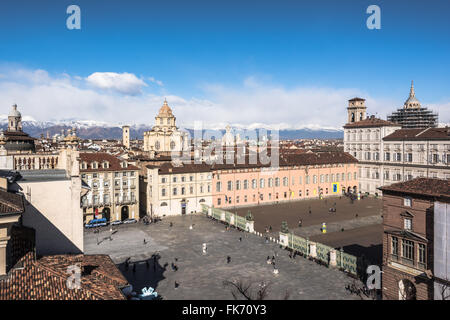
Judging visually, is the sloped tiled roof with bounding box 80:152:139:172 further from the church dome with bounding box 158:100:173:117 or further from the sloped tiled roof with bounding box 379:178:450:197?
the sloped tiled roof with bounding box 379:178:450:197

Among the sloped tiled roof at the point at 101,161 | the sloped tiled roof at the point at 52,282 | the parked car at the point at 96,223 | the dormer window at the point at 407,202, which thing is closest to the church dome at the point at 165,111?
the sloped tiled roof at the point at 101,161

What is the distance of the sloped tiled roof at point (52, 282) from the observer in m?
10.5

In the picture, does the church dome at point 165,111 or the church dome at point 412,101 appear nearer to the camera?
the church dome at point 165,111

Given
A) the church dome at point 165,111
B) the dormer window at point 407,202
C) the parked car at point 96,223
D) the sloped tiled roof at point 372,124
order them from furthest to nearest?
the church dome at point 165,111 < the sloped tiled roof at point 372,124 < the parked car at point 96,223 < the dormer window at point 407,202

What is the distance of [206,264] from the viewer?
36.1m

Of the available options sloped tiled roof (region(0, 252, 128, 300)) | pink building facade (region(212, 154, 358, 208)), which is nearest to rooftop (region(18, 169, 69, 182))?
sloped tiled roof (region(0, 252, 128, 300))

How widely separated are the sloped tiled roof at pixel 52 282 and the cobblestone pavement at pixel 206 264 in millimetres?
15743

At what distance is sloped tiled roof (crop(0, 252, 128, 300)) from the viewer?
10.5 meters

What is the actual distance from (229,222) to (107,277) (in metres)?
40.3

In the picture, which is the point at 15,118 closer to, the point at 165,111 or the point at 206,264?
the point at 206,264

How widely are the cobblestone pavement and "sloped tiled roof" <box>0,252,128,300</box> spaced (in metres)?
15.7

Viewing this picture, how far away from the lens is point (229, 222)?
177 feet

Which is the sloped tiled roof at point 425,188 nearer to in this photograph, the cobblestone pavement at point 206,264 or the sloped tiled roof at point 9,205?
the cobblestone pavement at point 206,264
